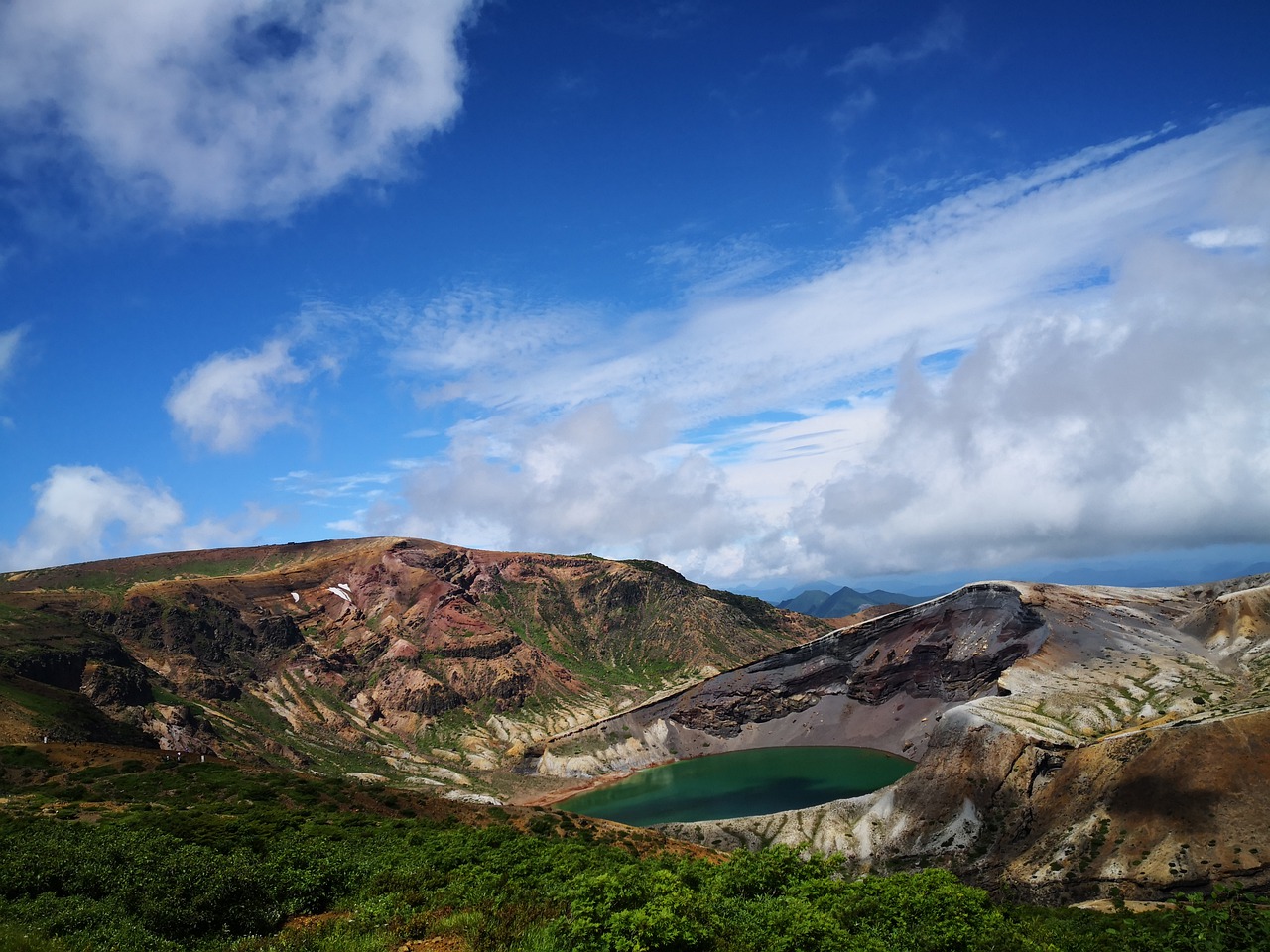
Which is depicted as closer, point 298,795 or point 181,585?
point 298,795

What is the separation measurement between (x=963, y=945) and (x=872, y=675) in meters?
152

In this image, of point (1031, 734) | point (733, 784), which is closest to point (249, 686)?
point (733, 784)

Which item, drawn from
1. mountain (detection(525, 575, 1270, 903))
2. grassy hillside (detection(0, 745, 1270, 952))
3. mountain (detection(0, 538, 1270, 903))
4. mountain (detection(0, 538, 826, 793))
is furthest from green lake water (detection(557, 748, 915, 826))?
grassy hillside (detection(0, 745, 1270, 952))

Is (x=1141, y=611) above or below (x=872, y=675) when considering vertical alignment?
above

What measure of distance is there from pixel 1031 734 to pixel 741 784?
6530 cm

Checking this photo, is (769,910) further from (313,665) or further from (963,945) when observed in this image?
(313,665)

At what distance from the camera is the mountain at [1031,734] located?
207 feet

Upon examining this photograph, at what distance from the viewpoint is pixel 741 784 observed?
13550cm

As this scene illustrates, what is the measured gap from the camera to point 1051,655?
12081 centimetres

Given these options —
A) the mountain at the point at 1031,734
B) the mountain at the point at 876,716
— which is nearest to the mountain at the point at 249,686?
the mountain at the point at 876,716

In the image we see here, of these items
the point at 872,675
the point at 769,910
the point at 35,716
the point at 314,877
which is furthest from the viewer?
the point at 872,675

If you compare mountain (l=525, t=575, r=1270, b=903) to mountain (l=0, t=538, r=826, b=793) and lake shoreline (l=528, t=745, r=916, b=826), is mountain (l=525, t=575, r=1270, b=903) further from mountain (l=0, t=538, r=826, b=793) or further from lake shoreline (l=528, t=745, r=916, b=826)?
mountain (l=0, t=538, r=826, b=793)

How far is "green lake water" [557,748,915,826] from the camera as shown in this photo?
4621 inches

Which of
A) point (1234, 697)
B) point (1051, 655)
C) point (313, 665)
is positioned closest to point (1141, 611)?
point (1051, 655)
